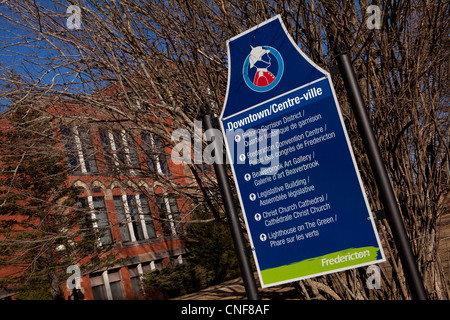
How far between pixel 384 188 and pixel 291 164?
630mm

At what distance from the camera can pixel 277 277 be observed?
354cm

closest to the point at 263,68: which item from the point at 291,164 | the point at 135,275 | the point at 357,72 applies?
the point at 291,164

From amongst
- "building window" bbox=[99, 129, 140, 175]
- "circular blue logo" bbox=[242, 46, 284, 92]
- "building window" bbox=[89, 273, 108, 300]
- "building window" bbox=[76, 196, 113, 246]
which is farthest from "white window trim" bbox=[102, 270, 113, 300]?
"circular blue logo" bbox=[242, 46, 284, 92]

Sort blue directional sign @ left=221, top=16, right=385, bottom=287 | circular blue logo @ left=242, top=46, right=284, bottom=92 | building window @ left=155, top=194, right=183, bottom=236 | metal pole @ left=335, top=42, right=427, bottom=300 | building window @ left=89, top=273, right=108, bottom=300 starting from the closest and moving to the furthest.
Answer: metal pole @ left=335, top=42, right=427, bottom=300 → blue directional sign @ left=221, top=16, right=385, bottom=287 → circular blue logo @ left=242, top=46, right=284, bottom=92 → building window @ left=155, top=194, right=183, bottom=236 → building window @ left=89, top=273, right=108, bottom=300

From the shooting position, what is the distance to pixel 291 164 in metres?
3.45

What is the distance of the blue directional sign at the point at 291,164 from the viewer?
325 cm

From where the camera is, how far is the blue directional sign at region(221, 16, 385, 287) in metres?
3.25

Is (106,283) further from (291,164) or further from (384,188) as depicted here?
(384,188)

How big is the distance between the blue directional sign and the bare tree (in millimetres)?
1833

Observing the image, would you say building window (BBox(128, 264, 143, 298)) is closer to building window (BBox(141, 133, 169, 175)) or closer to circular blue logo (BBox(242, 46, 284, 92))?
building window (BBox(141, 133, 169, 175))

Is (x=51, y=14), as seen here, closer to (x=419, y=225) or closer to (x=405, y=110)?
(x=405, y=110)

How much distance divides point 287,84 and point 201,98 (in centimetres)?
326

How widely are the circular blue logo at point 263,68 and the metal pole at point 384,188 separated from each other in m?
0.44
